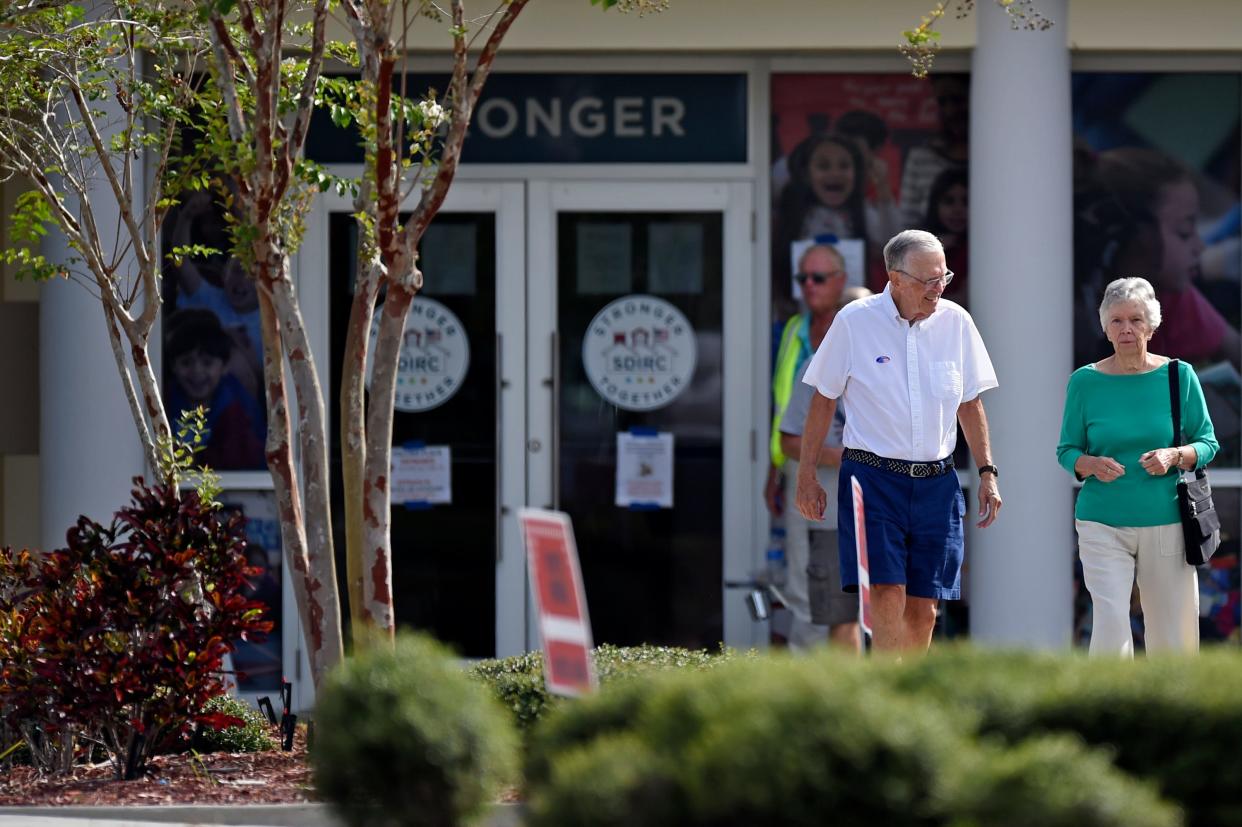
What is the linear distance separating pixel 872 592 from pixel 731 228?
4018 mm

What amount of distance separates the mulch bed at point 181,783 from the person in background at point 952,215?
510 centimetres

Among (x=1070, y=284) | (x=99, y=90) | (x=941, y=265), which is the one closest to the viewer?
(x=941, y=265)

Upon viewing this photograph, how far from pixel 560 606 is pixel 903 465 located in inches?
117

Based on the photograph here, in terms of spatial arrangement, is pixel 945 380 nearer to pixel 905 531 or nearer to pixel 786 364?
pixel 905 531

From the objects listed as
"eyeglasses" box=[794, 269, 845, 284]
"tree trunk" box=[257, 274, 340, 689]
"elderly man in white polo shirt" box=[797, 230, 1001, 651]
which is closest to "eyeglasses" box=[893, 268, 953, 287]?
"elderly man in white polo shirt" box=[797, 230, 1001, 651]

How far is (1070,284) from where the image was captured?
34.0 feet

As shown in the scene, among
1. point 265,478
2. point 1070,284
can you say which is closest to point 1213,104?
point 1070,284

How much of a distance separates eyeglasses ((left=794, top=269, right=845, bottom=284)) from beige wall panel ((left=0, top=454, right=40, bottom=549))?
17.4 feet

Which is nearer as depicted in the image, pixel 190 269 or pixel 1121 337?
pixel 1121 337

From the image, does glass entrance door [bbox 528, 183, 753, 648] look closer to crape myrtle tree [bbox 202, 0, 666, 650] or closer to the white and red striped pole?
crape myrtle tree [bbox 202, 0, 666, 650]

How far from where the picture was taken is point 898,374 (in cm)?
711

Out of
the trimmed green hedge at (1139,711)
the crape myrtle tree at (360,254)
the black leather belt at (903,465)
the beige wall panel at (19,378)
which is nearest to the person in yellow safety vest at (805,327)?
the black leather belt at (903,465)

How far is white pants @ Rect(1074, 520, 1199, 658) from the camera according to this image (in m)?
7.44

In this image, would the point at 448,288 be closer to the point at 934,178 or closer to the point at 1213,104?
the point at 934,178
